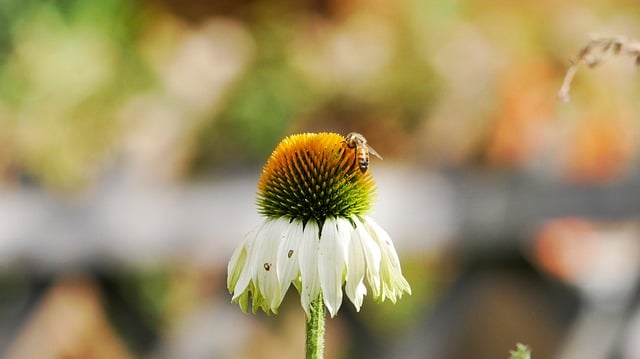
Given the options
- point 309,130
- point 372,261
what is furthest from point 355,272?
point 309,130

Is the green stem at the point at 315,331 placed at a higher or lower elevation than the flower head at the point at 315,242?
lower

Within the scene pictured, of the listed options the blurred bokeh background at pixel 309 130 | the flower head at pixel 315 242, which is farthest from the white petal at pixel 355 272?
the blurred bokeh background at pixel 309 130

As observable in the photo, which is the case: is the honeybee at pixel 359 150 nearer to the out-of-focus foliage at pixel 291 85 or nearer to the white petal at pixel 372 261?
the white petal at pixel 372 261

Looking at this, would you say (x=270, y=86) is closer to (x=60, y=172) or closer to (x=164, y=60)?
(x=164, y=60)

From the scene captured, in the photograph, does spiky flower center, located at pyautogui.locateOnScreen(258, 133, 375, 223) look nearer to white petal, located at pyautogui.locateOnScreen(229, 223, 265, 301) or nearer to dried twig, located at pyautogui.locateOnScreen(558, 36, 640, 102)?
white petal, located at pyautogui.locateOnScreen(229, 223, 265, 301)

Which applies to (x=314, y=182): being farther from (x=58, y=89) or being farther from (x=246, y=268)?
(x=58, y=89)

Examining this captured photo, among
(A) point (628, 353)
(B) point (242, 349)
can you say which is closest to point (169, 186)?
(B) point (242, 349)
